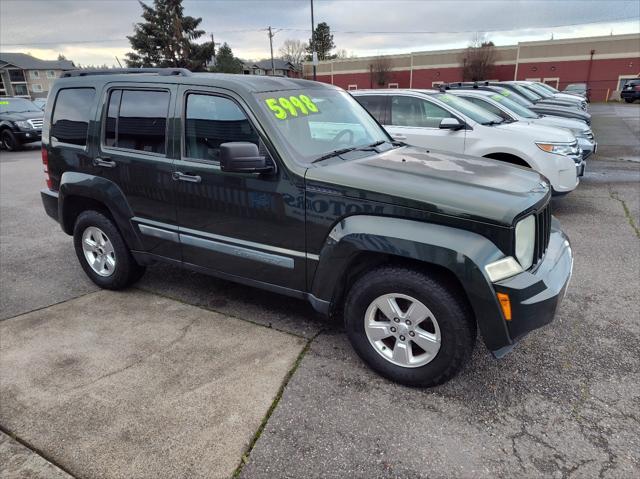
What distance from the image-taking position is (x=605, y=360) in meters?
3.18

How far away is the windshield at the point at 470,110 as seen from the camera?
6812mm

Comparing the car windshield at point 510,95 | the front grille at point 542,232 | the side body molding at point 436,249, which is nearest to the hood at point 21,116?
the car windshield at point 510,95

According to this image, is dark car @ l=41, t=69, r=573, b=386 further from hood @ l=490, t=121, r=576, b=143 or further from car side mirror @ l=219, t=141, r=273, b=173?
hood @ l=490, t=121, r=576, b=143

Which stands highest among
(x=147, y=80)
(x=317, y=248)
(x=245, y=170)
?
(x=147, y=80)

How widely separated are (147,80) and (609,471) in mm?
4069

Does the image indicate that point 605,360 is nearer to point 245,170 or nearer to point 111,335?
point 245,170

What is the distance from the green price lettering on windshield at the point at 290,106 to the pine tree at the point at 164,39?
151ft

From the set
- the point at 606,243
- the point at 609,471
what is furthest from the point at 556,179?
the point at 609,471

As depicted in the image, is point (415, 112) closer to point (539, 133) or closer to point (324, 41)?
point (539, 133)

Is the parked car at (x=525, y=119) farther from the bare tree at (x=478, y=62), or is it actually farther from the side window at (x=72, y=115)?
the bare tree at (x=478, y=62)

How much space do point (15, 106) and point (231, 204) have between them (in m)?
16.9

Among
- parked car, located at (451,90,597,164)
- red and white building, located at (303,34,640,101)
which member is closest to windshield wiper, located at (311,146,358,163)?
parked car, located at (451,90,597,164)

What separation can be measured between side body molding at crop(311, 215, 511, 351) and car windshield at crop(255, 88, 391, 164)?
668 mm

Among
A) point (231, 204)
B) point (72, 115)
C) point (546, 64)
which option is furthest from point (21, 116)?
point (546, 64)
